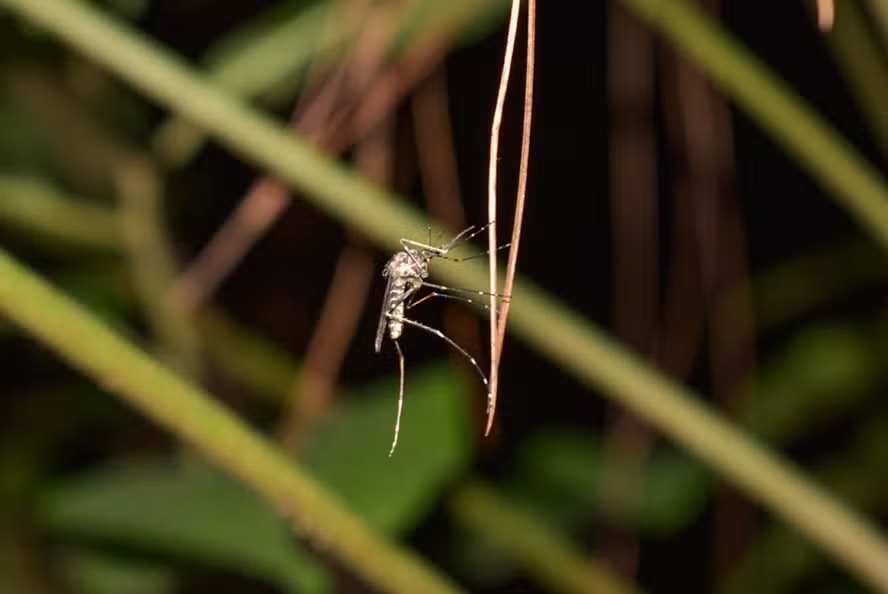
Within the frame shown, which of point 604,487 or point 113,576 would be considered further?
point 604,487

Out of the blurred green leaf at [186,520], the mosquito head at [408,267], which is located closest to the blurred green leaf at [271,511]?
the blurred green leaf at [186,520]

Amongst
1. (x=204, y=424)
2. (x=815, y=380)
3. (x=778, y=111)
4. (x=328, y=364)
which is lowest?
(x=204, y=424)

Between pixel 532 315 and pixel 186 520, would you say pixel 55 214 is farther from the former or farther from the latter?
pixel 532 315

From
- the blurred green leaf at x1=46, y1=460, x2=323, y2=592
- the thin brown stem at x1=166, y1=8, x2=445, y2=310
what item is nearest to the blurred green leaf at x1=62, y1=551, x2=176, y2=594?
the blurred green leaf at x1=46, y1=460, x2=323, y2=592

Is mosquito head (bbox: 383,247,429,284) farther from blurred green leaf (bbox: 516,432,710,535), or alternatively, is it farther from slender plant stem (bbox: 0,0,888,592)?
blurred green leaf (bbox: 516,432,710,535)

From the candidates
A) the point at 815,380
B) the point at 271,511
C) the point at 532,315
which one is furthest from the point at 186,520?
the point at 815,380

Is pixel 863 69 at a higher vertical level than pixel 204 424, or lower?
higher

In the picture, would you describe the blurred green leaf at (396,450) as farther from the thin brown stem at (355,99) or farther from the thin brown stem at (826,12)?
the thin brown stem at (826,12)
